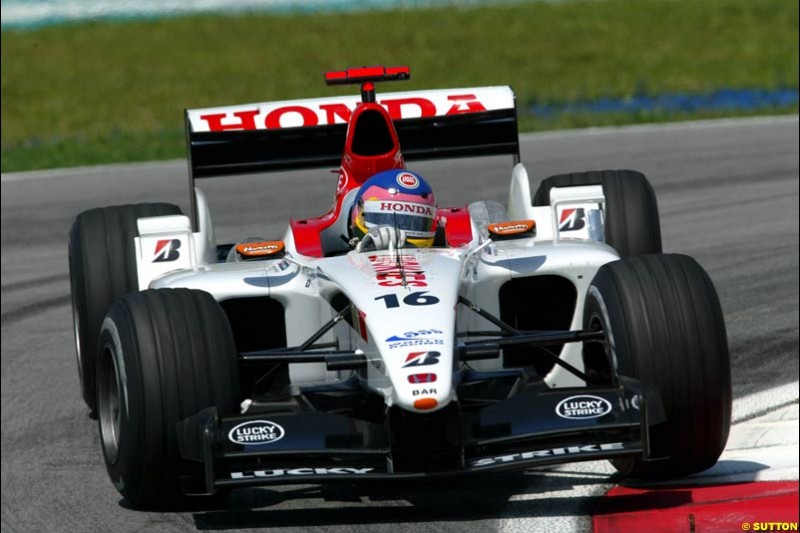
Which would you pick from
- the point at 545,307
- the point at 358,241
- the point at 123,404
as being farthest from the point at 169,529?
the point at 545,307

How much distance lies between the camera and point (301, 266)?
7199 millimetres

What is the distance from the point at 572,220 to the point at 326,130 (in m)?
1.89

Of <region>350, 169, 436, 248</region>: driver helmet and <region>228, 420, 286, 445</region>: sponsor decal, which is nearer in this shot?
<region>228, 420, 286, 445</region>: sponsor decal

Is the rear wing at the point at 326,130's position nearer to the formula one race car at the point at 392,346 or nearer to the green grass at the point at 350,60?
the formula one race car at the point at 392,346

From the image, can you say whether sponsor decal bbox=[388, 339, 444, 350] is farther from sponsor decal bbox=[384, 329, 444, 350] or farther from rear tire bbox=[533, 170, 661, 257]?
rear tire bbox=[533, 170, 661, 257]

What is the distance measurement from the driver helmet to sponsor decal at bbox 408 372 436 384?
1.54m

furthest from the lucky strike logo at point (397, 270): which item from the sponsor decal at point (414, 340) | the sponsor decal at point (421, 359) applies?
the sponsor decal at point (421, 359)

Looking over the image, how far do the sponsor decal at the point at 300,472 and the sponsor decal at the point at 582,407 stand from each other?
765 mm

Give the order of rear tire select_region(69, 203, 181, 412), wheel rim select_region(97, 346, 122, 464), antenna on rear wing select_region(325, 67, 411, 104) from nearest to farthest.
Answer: wheel rim select_region(97, 346, 122, 464), rear tire select_region(69, 203, 181, 412), antenna on rear wing select_region(325, 67, 411, 104)

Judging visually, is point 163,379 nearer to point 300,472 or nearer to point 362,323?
point 300,472

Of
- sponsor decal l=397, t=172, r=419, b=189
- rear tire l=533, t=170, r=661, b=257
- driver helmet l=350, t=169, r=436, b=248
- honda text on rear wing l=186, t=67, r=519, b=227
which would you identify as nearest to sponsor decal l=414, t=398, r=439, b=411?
driver helmet l=350, t=169, r=436, b=248

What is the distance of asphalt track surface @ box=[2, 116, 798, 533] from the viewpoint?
627 centimetres

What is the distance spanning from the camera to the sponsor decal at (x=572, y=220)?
7.89 meters

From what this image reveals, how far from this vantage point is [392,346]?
19.1 feet
